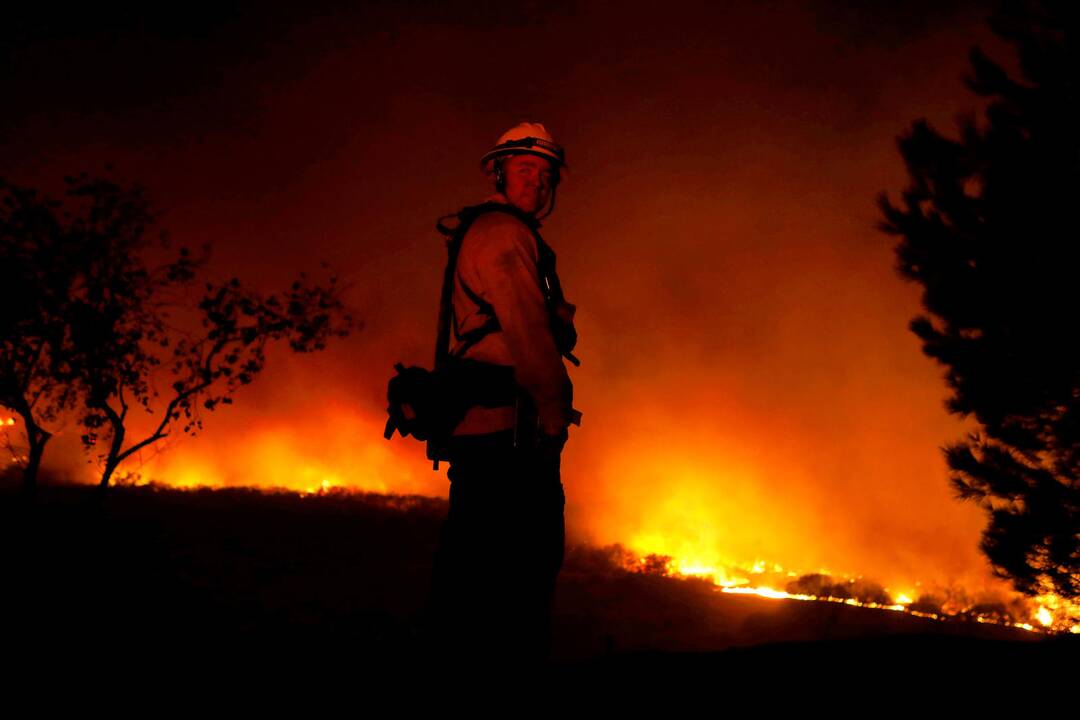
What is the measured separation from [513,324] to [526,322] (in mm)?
47

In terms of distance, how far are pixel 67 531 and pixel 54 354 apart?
219 centimetres

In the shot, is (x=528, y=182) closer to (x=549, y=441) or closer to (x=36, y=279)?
(x=549, y=441)

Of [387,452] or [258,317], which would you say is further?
[387,452]

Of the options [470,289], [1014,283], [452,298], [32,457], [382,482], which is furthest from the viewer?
[382,482]

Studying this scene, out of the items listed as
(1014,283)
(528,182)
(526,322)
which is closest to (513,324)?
(526,322)

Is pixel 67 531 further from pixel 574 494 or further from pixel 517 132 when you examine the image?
pixel 574 494

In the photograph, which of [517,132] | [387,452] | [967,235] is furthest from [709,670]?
[387,452]

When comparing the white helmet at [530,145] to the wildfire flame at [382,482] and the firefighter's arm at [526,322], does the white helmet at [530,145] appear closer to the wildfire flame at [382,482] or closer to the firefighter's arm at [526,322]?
the firefighter's arm at [526,322]

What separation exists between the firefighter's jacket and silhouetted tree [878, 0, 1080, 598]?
6.25 metres

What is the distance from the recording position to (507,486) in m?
2.57

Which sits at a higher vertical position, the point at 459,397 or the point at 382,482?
the point at 382,482

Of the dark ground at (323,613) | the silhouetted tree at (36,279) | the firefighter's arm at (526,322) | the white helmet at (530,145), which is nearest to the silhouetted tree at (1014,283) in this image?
the dark ground at (323,613)

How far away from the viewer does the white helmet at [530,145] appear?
10.1ft

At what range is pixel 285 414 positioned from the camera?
18859 millimetres
